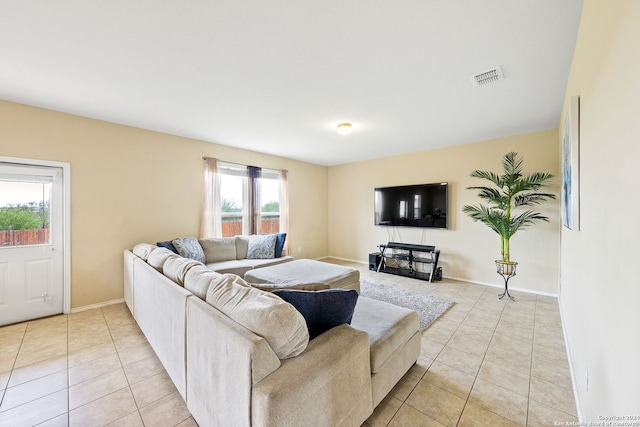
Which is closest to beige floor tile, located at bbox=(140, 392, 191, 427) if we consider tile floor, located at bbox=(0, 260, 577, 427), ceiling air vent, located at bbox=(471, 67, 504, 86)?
tile floor, located at bbox=(0, 260, 577, 427)

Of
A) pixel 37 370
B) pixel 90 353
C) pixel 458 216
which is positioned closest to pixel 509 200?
pixel 458 216

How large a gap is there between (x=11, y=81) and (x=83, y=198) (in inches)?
54.3

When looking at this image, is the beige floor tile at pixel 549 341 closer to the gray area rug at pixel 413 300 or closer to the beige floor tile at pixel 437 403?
the gray area rug at pixel 413 300

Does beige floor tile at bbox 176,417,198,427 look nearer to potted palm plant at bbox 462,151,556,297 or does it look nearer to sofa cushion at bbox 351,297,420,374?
sofa cushion at bbox 351,297,420,374

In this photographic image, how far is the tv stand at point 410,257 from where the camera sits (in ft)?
15.3

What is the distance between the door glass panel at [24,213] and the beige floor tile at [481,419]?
4.62 m

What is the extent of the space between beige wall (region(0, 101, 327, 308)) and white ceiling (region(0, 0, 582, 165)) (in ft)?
0.85

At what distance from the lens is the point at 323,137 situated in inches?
165

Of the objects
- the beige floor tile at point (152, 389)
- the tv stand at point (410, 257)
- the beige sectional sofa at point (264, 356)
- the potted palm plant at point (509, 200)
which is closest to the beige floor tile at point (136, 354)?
the beige floor tile at point (152, 389)

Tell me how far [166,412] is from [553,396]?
2647 millimetres

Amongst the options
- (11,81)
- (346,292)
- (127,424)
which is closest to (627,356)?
(346,292)

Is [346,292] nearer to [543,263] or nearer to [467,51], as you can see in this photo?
[467,51]

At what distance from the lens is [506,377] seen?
6.48 ft

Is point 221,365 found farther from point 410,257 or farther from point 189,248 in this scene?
point 410,257
